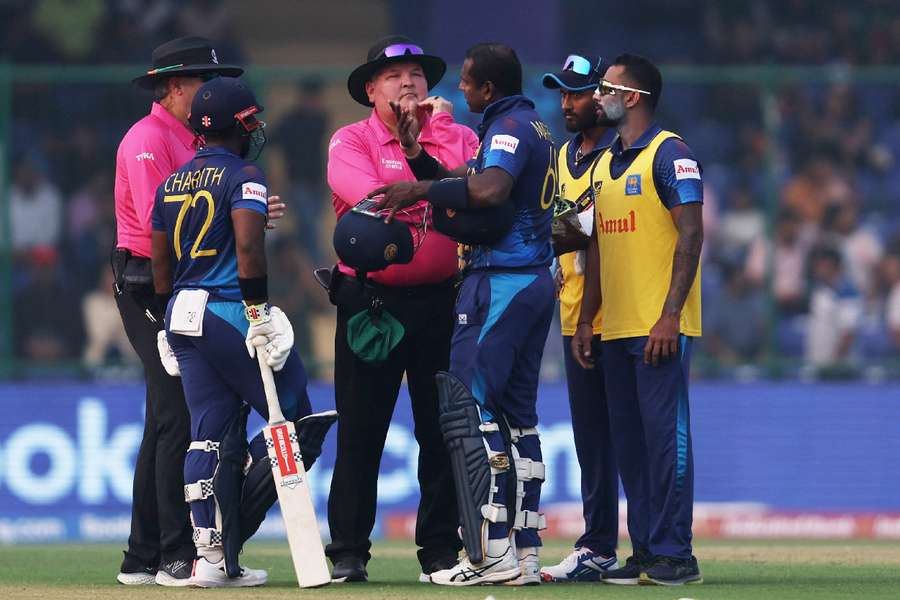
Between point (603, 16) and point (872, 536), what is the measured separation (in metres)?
Answer: 8.79

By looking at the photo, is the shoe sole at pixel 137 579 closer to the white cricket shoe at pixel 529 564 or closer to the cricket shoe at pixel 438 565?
the cricket shoe at pixel 438 565

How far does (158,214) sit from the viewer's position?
316 inches

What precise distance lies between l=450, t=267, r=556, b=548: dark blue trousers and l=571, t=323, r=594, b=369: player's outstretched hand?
19.1 inches

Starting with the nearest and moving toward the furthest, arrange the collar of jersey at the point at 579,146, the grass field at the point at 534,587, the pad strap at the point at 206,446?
the grass field at the point at 534,587, the pad strap at the point at 206,446, the collar of jersey at the point at 579,146

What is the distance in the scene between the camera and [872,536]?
1395 centimetres

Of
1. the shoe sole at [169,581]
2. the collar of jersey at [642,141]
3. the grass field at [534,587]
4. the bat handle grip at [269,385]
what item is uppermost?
the collar of jersey at [642,141]

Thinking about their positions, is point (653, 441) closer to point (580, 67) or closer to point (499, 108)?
point (499, 108)

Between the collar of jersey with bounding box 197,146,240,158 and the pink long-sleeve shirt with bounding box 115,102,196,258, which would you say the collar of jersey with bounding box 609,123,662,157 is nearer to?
the collar of jersey with bounding box 197,146,240,158

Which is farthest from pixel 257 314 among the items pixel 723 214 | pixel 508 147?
pixel 723 214

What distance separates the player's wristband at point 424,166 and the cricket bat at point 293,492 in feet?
3.87

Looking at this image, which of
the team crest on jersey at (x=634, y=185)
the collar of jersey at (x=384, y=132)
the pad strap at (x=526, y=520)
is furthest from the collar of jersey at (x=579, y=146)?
the pad strap at (x=526, y=520)

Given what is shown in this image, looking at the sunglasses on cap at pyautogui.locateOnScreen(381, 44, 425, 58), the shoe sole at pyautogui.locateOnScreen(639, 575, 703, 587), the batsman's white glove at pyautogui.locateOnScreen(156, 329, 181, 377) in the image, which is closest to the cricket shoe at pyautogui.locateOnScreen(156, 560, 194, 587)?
the batsman's white glove at pyautogui.locateOnScreen(156, 329, 181, 377)

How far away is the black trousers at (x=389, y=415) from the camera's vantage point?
847cm

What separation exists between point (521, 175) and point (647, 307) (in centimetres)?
91
